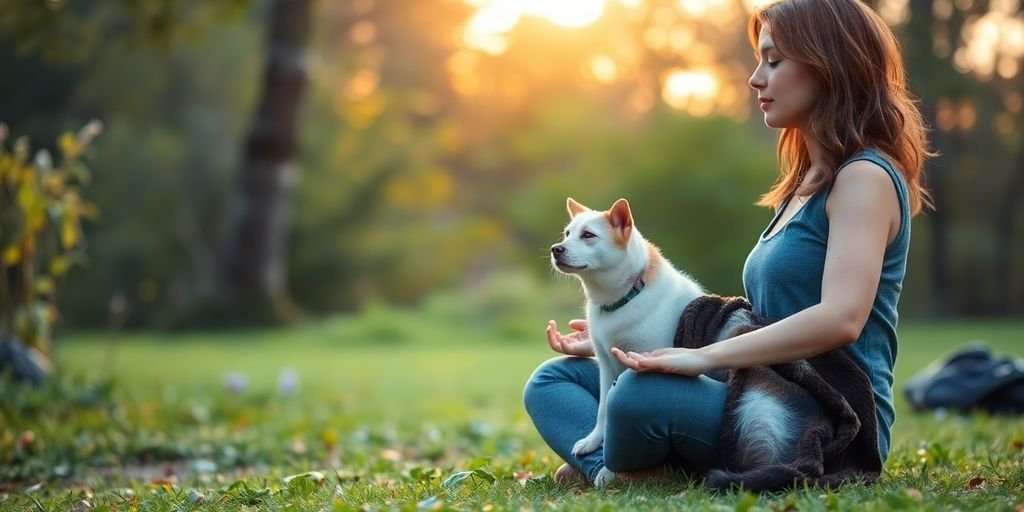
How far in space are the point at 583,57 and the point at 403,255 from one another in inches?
489

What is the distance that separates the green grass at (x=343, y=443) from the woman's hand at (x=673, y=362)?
34cm

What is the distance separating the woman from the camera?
274 cm

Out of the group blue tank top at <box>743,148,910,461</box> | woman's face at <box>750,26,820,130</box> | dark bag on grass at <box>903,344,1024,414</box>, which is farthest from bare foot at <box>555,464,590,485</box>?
dark bag on grass at <box>903,344,1024,414</box>

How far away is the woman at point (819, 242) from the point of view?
2744 mm

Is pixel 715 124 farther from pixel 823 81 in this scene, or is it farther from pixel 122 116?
pixel 823 81

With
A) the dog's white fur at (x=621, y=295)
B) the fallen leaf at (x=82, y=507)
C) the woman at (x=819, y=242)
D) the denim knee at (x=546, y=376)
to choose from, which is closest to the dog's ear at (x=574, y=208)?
the dog's white fur at (x=621, y=295)

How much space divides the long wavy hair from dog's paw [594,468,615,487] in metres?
0.97

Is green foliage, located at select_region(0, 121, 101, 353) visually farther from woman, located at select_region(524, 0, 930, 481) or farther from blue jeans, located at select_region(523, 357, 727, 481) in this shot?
woman, located at select_region(524, 0, 930, 481)

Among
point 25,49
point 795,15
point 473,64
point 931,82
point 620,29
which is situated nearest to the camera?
point 795,15

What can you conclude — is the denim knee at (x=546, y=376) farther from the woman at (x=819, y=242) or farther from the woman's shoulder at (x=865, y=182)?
the woman's shoulder at (x=865, y=182)

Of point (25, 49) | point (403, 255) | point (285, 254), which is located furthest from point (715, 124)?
point (25, 49)

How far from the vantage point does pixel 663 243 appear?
16.1 m

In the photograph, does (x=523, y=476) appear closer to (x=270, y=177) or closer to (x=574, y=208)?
(x=574, y=208)

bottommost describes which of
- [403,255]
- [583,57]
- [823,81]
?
[403,255]
